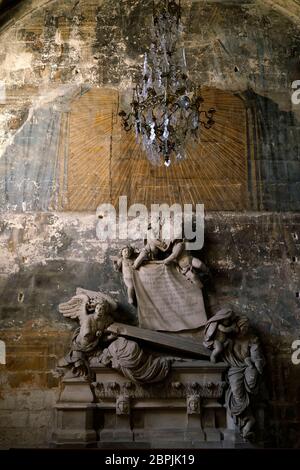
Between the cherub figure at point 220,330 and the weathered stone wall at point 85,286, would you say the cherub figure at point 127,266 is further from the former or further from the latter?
the cherub figure at point 220,330

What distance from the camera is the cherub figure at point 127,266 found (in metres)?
8.49

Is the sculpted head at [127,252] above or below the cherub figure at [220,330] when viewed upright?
above

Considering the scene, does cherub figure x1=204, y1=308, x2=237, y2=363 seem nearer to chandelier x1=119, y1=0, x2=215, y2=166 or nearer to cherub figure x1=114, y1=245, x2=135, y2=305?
cherub figure x1=114, y1=245, x2=135, y2=305

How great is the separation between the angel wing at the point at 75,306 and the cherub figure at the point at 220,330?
5.56ft

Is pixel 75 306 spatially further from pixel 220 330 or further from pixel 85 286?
pixel 220 330

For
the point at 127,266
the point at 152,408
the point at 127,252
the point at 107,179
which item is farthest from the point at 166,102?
the point at 152,408

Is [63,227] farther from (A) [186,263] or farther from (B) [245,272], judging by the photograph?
(B) [245,272]

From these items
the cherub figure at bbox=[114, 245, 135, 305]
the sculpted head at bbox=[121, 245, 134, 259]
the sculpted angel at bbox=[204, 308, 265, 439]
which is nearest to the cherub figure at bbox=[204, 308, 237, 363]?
the sculpted angel at bbox=[204, 308, 265, 439]

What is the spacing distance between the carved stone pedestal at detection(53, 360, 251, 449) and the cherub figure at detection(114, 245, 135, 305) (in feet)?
3.68

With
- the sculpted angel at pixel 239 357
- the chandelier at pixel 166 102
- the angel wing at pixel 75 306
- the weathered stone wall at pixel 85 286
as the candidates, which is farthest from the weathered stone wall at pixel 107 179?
the chandelier at pixel 166 102

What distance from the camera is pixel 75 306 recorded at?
8367mm

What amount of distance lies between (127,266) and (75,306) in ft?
3.00

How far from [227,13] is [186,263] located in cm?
449

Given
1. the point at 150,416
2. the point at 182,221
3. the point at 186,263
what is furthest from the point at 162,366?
the point at 182,221
